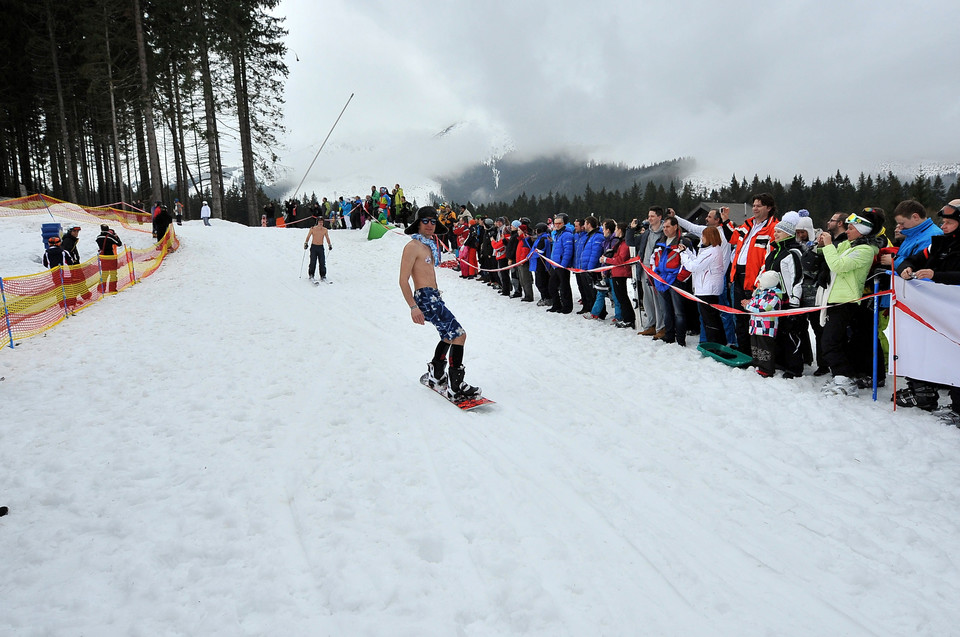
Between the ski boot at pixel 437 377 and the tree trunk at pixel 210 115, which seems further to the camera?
the tree trunk at pixel 210 115

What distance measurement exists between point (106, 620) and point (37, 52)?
40.1m

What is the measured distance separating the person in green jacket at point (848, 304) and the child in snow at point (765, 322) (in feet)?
1.77

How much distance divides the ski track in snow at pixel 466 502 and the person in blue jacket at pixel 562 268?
3.75m

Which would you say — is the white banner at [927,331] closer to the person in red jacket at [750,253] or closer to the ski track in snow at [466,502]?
the ski track in snow at [466,502]

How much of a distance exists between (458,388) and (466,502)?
2.13m

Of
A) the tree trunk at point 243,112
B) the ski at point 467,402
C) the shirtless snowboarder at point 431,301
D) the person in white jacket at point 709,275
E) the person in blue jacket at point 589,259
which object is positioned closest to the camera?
the ski at point 467,402

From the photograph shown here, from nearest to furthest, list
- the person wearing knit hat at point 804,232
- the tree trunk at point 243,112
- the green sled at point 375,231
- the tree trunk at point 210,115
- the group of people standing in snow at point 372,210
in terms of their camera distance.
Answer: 1. the person wearing knit hat at point 804,232
2. the green sled at point 375,231
3. the group of people standing in snow at point 372,210
4. the tree trunk at point 210,115
5. the tree trunk at point 243,112

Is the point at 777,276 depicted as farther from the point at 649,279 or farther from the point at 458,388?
the point at 458,388

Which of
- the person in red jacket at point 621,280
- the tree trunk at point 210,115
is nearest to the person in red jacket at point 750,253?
the person in red jacket at point 621,280

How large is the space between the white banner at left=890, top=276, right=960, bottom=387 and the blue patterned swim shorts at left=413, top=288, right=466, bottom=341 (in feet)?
15.4

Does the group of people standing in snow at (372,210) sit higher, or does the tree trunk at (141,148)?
the tree trunk at (141,148)

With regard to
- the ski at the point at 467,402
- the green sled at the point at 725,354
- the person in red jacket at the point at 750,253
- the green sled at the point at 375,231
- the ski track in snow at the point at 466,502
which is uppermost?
the green sled at the point at 375,231

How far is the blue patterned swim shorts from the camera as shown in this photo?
5781 mm

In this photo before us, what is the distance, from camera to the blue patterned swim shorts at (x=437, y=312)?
5.78m
